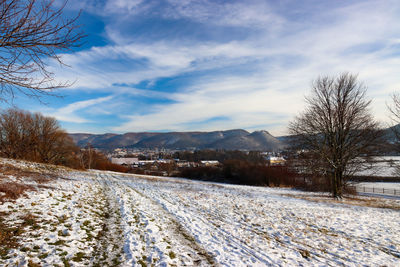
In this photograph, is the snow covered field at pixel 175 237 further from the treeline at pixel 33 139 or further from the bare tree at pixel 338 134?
the treeline at pixel 33 139

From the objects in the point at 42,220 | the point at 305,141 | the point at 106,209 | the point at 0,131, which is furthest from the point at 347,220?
the point at 0,131

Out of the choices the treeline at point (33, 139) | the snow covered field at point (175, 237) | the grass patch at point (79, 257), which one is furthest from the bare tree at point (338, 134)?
the treeline at point (33, 139)

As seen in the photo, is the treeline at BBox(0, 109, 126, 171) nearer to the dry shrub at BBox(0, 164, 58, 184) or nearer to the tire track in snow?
the dry shrub at BBox(0, 164, 58, 184)

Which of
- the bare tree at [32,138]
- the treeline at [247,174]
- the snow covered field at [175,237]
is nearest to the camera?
the snow covered field at [175,237]

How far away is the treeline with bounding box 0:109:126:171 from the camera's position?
33.4 meters

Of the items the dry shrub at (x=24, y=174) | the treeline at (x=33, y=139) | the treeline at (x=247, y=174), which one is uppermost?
the treeline at (x=33, y=139)

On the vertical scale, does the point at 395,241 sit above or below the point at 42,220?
below

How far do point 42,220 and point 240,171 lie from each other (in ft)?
150

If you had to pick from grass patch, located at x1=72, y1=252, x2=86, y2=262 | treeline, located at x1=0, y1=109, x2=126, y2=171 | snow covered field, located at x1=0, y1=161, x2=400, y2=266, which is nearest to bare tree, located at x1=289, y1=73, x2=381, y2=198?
snow covered field, located at x1=0, y1=161, x2=400, y2=266

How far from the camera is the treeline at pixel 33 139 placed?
33.4 m

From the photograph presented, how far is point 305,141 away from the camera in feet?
59.0

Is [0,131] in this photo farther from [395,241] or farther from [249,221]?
[395,241]

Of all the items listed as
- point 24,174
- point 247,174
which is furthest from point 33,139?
point 247,174

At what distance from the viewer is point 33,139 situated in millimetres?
36250
